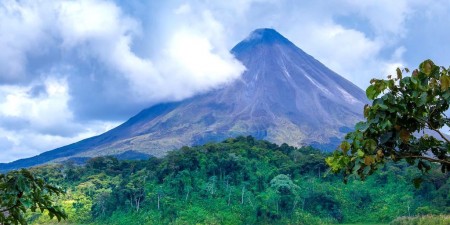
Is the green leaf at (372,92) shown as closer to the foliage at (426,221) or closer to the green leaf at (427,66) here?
the green leaf at (427,66)

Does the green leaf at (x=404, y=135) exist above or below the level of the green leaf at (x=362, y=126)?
below

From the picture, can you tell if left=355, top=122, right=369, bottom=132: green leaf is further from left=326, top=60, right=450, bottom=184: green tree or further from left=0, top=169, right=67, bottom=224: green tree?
left=0, top=169, right=67, bottom=224: green tree

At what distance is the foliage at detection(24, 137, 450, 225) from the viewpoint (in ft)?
81.7

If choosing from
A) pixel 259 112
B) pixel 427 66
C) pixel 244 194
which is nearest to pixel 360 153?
pixel 427 66

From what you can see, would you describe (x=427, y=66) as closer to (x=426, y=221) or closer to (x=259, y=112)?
(x=426, y=221)

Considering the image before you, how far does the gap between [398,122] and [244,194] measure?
2358cm

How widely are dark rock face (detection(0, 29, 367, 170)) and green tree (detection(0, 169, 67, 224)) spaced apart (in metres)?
59.8

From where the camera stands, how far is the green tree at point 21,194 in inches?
103

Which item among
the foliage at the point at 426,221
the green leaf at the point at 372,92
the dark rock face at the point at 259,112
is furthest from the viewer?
the dark rock face at the point at 259,112

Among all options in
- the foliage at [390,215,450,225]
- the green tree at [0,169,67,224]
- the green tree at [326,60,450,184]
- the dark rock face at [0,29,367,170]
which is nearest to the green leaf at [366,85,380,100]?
the green tree at [326,60,450,184]

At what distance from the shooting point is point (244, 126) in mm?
74250

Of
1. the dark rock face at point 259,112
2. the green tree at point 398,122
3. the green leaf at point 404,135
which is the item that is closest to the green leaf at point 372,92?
the green tree at point 398,122

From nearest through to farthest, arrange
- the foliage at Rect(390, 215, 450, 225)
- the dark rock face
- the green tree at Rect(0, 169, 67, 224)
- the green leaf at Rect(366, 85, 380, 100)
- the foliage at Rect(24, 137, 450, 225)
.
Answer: the green tree at Rect(0, 169, 67, 224)
the green leaf at Rect(366, 85, 380, 100)
the foliage at Rect(390, 215, 450, 225)
the foliage at Rect(24, 137, 450, 225)
the dark rock face

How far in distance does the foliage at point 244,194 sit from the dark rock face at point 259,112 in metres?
34.5
